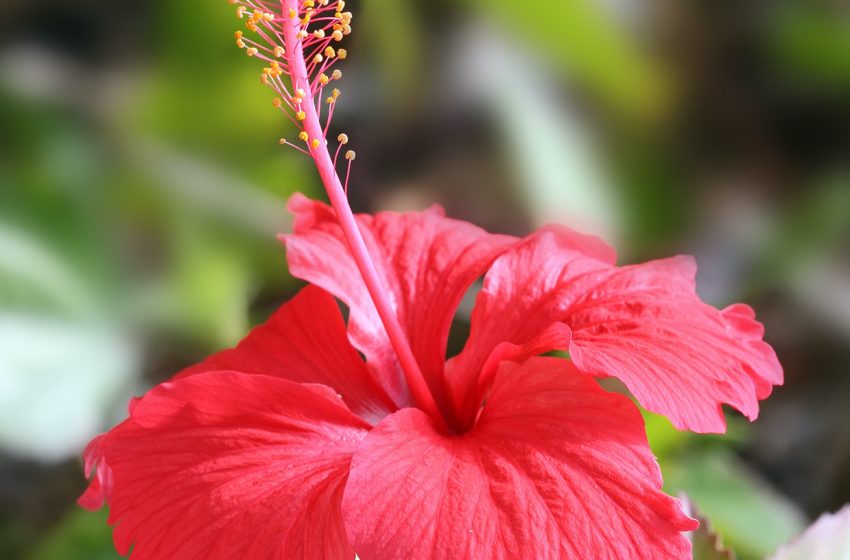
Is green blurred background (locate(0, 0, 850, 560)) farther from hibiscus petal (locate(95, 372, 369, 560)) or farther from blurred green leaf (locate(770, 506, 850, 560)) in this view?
hibiscus petal (locate(95, 372, 369, 560))

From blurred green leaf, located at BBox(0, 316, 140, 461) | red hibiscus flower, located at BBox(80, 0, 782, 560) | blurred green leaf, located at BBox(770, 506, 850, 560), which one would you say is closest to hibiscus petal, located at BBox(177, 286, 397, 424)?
red hibiscus flower, located at BBox(80, 0, 782, 560)

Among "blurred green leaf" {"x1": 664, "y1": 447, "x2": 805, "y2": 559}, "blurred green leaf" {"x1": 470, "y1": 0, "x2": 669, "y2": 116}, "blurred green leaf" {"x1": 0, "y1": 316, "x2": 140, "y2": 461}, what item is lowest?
"blurred green leaf" {"x1": 0, "y1": 316, "x2": 140, "y2": 461}

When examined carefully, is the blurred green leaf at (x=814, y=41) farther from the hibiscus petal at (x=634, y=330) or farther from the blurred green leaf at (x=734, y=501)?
the hibiscus petal at (x=634, y=330)

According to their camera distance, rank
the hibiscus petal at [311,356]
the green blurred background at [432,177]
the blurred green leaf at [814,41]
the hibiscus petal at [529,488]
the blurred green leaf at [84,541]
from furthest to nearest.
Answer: the blurred green leaf at [814,41] < the green blurred background at [432,177] < the blurred green leaf at [84,541] < the hibiscus petal at [311,356] < the hibiscus petal at [529,488]

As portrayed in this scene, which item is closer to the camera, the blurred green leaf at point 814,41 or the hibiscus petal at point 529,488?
the hibiscus petal at point 529,488

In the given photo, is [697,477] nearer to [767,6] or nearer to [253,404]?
[253,404]

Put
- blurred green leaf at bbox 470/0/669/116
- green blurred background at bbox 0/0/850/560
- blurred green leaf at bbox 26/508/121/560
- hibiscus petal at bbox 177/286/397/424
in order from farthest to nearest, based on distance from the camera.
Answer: blurred green leaf at bbox 470/0/669/116 < green blurred background at bbox 0/0/850/560 < blurred green leaf at bbox 26/508/121/560 < hibiscus petal at bbox 177/286/397/424

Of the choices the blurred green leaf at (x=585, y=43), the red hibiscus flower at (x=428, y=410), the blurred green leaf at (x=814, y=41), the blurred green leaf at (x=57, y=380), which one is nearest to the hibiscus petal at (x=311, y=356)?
the red hibiscus flower at (x=428, y=410)

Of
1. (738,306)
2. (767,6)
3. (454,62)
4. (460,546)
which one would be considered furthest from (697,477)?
(767,6)
